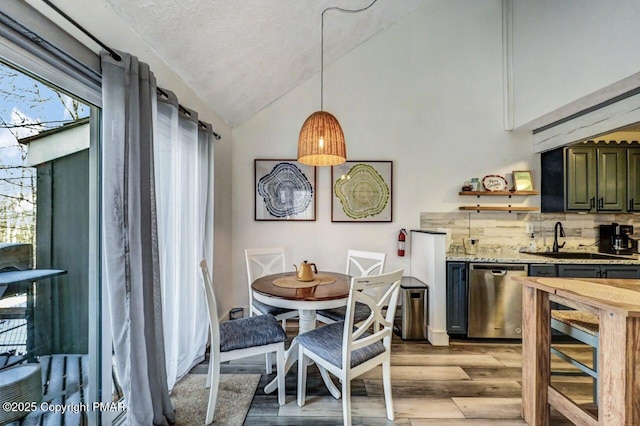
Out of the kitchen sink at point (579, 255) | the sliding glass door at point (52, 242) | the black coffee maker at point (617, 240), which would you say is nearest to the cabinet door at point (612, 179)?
the black coffee maker at point (617, 240)

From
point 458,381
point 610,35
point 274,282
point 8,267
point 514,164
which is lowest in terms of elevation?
point 458,381

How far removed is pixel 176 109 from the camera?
6.79ft

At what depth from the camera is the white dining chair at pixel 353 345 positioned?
5.54 ft

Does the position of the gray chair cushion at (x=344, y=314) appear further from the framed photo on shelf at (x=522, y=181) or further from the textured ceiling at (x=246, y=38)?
the framed photo on shelf at (x=522, y=181)

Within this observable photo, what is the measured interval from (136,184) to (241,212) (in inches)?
81.7

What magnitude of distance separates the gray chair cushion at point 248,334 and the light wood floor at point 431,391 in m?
0.46

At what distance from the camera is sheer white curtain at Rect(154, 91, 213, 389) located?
208cm

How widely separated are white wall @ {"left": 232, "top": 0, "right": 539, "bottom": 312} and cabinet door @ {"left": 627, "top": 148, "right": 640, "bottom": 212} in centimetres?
87

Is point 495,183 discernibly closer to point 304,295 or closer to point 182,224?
point 304,295

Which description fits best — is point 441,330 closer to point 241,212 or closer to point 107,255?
point 241,212

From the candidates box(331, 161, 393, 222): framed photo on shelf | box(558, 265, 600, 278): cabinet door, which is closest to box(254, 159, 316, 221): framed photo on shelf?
box(331, 161, 393, 222): framed photo on shelf

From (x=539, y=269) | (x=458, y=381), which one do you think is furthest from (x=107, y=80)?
(x=539, y=269)

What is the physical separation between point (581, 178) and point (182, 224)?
14.2ft

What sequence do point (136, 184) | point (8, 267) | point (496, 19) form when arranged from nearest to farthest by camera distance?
point (8, 267) → point (136, 184) → point (496, 19)
